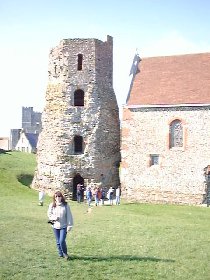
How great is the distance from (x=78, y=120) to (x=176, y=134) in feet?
25.2

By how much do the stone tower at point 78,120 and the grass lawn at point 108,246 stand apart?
728 centimetres

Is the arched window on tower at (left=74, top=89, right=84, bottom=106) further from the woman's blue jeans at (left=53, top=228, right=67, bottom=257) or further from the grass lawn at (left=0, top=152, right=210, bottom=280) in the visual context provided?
the woman's blue jeans at (left=53, top=228, right=67, bottom=257)

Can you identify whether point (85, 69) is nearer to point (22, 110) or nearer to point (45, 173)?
point (45, 173)

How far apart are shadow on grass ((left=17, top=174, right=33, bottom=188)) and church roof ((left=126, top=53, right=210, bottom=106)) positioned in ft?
38.3

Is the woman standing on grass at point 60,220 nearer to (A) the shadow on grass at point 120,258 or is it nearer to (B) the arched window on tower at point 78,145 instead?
(A) the shadow on grass at point 120,258

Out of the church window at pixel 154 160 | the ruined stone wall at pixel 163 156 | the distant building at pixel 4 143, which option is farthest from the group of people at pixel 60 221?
the distant building at pixel 4 143

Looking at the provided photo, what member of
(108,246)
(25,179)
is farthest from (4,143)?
(108,246)

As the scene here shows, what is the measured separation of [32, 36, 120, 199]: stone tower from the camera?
31.7m

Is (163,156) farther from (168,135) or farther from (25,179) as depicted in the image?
(25,179)

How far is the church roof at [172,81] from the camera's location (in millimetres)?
30047

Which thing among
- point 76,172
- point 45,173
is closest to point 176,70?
point 76,172

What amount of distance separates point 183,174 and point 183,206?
230cm

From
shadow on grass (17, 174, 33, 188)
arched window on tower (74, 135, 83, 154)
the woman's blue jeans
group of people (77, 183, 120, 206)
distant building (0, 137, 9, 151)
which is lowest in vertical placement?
the woman's blue jeans

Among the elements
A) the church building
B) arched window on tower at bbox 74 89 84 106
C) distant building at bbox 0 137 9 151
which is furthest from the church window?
distant building at bbox 0 137 9 151
